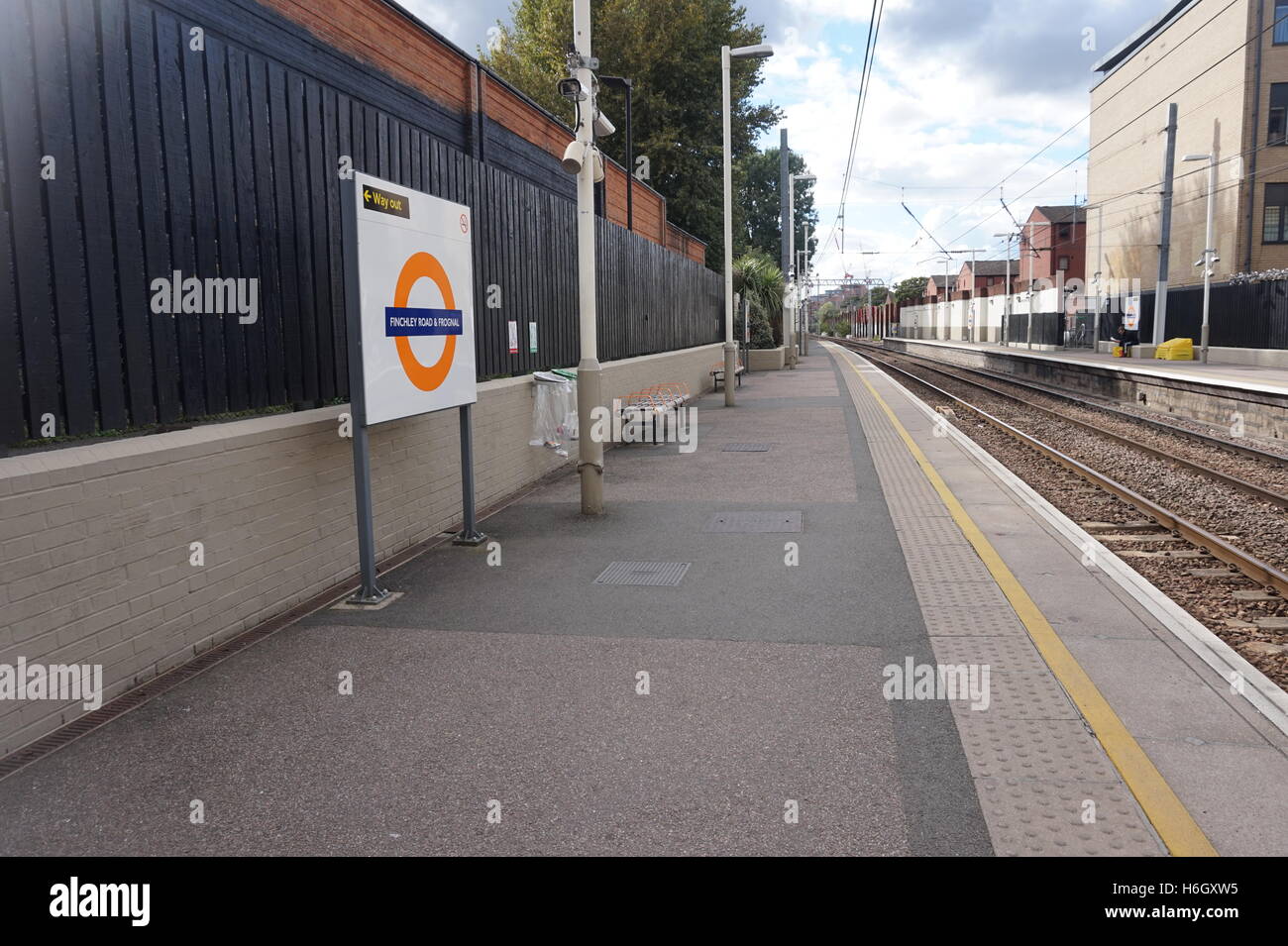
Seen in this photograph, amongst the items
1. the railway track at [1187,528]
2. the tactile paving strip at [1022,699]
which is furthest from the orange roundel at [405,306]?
the railway track at [1187,528]

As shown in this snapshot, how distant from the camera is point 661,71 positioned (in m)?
32.6

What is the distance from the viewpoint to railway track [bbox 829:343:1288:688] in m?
6.19

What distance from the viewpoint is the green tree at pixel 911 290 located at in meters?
138

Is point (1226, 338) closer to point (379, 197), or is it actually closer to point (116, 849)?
point (379, 197)

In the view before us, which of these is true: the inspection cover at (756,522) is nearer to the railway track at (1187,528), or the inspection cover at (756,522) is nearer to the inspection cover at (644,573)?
the inspection cover at (644,573)

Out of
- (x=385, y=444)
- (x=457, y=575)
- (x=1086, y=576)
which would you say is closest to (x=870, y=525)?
(x=1086, y=576)

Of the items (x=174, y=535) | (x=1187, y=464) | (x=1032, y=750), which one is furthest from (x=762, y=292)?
(x=1032, y=750)

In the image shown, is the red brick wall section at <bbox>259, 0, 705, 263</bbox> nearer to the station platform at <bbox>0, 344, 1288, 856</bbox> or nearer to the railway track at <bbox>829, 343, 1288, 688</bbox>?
the station platform at <bbox>0, 344, 1288, 856</bbox>

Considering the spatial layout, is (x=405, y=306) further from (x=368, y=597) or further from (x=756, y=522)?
(x=756, y=522)

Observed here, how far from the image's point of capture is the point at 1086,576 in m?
6.30

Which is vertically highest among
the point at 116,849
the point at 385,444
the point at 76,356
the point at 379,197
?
the point at 379,197

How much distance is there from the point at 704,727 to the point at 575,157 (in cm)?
567

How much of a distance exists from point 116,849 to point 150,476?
2.09m

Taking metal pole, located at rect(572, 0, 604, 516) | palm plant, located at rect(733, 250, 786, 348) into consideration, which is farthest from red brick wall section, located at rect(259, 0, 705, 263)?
palm plant, located at rect(733, 250, 786, 348)
